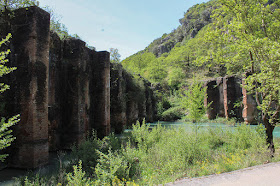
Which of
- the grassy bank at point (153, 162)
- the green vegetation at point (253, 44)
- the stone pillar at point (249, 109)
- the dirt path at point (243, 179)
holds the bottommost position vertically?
the grassy bank at point (153, 162)

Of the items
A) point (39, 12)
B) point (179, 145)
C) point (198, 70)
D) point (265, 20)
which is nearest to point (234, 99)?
point (265, 20)

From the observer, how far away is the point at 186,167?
6.84 meters

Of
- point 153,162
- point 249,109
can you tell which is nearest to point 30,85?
point 153,162

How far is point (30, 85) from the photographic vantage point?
26.9 feet

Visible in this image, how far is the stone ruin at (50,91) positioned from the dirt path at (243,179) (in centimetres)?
645

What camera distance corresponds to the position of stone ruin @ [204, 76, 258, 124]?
22.5m

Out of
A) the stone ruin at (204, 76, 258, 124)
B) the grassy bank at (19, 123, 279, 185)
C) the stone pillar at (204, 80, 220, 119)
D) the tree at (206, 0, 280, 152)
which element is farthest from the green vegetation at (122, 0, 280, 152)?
the stone pillar at (204, 80, 220, 119)

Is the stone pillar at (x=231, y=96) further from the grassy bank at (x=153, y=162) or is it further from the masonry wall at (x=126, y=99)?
the grassy bank at (x=153, y=162)

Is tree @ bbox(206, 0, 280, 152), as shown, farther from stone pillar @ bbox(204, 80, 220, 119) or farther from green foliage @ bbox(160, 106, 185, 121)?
green foliage @ bbox(160, 106, 185, 121)

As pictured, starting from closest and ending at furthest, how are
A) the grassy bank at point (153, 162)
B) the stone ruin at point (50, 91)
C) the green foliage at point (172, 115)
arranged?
the grassy bank at point (153, 162) < the stone ruin at point (50, 91) < the green foliage at point (172, 115)

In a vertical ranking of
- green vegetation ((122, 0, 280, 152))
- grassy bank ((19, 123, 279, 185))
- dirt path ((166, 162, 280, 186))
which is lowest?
grassy bank ((19, 123, 279, 185))

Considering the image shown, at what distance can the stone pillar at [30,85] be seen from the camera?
26.3 ft

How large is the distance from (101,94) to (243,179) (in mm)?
11390

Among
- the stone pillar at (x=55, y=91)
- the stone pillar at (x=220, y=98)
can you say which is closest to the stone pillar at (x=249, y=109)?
the stone pillar at (x=220, y=98)
